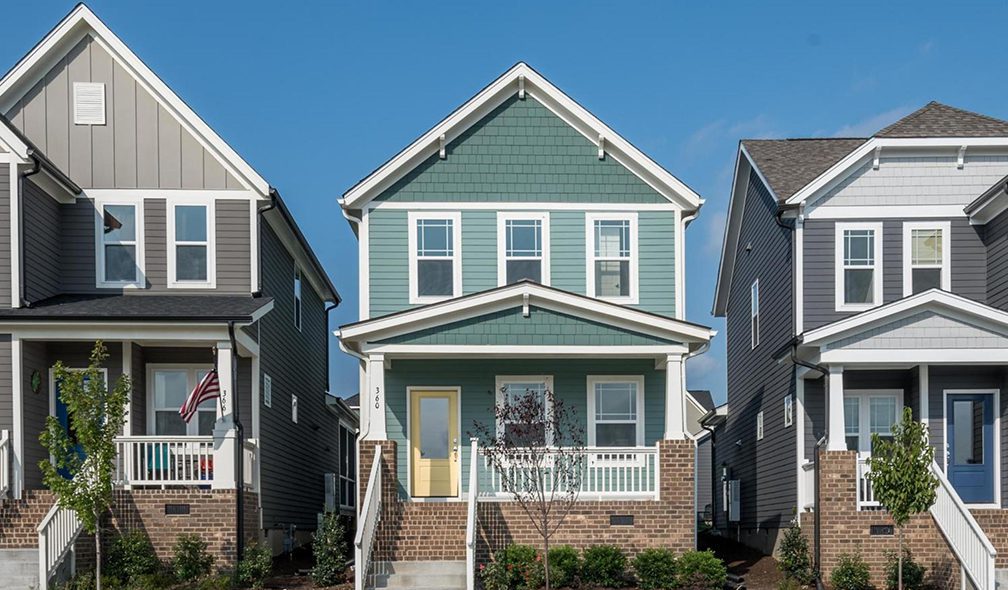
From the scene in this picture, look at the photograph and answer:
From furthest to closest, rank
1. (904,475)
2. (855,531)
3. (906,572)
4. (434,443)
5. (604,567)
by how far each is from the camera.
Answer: (434,443), (855,531), (604,567), (906,572), (904,475)

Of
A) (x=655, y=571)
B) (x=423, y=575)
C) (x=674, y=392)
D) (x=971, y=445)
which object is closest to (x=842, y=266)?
(x=971, y=445)

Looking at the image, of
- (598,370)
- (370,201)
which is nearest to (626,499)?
(598,370)

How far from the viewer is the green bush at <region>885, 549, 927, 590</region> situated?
1853cm

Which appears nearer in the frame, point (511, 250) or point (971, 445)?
point (971, 445)

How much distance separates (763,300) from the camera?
25.1 m

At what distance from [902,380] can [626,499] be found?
622cm

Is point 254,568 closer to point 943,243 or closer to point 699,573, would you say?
point 699,573

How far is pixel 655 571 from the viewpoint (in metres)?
18.6

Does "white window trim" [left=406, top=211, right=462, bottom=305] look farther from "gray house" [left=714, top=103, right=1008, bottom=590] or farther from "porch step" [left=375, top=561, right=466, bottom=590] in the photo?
"gray house" [left=714, top=103, right=1008, bottom=590]

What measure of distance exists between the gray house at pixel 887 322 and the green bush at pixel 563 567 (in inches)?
168

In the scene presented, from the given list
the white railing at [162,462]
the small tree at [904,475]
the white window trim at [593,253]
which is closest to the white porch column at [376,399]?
the white railing at [162,462]

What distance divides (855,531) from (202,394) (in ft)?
37.4

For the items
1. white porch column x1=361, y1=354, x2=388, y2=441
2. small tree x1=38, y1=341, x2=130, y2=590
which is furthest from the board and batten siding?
small tree x1=38, y1=341, x2=130, y2=590

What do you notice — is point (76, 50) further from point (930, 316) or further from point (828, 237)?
point (930, 316)
